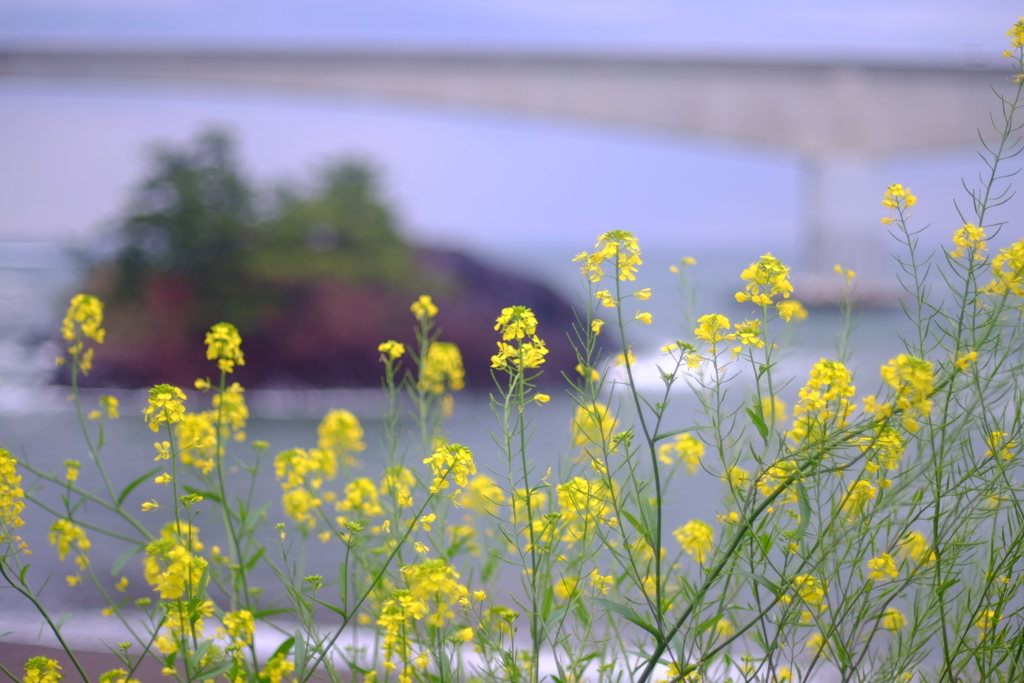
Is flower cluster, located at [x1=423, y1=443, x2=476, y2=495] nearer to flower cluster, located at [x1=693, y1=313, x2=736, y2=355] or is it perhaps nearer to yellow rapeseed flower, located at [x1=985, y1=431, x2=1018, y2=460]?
flower cluster, located at [x1=693, y1=313, x2=736, y2=355]

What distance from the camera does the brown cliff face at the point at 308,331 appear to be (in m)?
3.58

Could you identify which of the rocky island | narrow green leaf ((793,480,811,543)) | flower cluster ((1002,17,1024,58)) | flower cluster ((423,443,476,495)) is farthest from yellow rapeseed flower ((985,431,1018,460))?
the rocky island

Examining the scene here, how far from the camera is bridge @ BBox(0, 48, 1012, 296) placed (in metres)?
4.39

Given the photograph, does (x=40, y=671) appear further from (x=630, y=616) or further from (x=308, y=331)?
(x=308, y=331)

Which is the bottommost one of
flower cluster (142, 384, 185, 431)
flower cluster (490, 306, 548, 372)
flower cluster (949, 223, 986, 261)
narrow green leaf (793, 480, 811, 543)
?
narrow green leaf (793, 480, 811, 543)

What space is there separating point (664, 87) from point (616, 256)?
14.3 ft

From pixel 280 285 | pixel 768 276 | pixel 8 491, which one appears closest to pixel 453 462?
pixel 768 276

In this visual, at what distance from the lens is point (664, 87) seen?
4734mm

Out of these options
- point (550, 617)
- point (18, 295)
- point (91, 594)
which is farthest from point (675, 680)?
point (18, 295)

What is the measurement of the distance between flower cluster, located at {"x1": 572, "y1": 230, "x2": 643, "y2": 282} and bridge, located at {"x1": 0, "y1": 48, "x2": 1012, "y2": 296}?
402 cm

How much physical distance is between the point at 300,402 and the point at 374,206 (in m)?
1.22

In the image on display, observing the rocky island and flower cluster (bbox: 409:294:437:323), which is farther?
the rocky island

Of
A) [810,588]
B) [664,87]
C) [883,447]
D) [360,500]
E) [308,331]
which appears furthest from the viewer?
[664,87]

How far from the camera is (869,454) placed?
75cm
